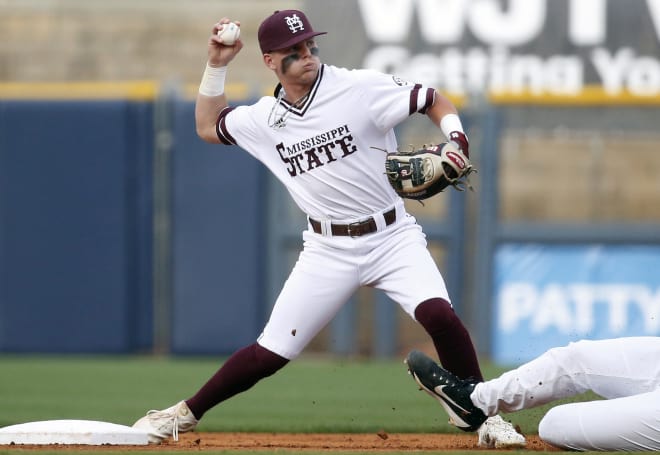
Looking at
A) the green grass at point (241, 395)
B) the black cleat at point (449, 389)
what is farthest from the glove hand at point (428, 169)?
the green grass at point (241, 395)

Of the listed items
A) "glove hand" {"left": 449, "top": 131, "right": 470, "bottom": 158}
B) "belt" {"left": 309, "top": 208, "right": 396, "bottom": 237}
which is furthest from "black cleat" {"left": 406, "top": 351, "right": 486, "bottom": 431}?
"glove hand" {"left": 449, "top": 131, "right": 470, "bottom": 158}

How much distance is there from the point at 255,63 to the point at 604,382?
998 centimetres

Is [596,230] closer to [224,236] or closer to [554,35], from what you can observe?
[224,236]

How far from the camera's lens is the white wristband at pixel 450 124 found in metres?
4.47

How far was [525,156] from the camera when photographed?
32.1 feet

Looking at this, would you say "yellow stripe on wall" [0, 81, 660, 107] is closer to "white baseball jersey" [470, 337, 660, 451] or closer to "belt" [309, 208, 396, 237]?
"belt" [309, 208, 396, 237]

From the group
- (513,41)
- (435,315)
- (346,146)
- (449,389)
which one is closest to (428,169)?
(346,146)

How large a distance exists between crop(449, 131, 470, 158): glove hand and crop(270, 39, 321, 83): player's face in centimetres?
62

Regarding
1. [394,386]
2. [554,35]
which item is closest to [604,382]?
[394,386]

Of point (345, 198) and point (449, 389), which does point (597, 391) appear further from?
point (345, 198)

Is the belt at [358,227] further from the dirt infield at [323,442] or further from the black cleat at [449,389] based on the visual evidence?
the dirt infield at [323,442]

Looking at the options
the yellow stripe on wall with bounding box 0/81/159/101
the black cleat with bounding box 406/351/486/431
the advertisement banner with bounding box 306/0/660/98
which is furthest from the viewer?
the advertisement banner with bounding box 306/0/660/98

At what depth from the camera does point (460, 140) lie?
174 inches

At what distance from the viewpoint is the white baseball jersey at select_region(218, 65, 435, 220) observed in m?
4.56
